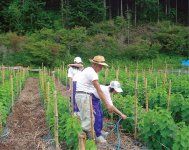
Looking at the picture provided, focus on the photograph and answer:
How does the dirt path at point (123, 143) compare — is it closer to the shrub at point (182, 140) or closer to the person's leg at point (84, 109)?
the person's leg at point (84, 109)

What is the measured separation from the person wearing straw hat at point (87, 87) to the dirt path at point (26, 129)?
0.82 meters

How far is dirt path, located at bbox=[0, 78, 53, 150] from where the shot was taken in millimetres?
7227

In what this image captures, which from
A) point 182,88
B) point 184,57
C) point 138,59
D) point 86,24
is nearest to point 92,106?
point 182,88

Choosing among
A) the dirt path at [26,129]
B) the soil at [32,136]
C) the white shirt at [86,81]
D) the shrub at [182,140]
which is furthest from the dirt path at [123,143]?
the shrub at [182,140]

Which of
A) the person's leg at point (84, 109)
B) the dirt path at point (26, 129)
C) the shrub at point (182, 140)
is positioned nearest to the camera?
the shrub at point (182, 140)

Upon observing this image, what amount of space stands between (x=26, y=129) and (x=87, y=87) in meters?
2.54

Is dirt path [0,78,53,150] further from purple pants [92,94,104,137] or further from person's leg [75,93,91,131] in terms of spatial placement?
purple pants [92,94,104,137]

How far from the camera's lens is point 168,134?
6.32 m

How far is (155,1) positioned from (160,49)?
9.41 m

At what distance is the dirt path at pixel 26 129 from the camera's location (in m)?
7.23

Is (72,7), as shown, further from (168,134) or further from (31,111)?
(168,134)

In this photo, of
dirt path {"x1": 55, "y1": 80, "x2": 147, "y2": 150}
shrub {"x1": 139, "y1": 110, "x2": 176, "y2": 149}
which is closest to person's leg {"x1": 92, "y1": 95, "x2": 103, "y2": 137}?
dirt path {"x1": 55, "y1": 80, "x2": 147, "y2": 150}

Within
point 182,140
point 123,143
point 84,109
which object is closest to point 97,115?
point 84,109

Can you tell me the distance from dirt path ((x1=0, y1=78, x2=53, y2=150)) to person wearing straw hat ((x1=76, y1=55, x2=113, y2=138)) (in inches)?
32.4
